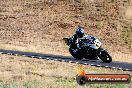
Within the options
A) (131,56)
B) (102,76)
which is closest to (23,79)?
(102,76)

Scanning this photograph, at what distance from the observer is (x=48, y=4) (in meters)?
60.5

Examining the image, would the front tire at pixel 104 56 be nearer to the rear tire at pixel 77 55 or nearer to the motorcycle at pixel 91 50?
the motorcycle at pixel 91 50

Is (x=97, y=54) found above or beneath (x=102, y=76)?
beneath

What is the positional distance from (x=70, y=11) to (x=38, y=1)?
519 cm

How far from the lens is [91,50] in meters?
30.0

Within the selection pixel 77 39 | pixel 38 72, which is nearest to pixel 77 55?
pixel 77 39

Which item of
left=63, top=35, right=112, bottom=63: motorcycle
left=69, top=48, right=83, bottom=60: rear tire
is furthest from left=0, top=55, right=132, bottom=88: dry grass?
left=63, top=35, right=112, bottom=63: motorcycle

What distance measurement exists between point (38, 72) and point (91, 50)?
16.5 ft

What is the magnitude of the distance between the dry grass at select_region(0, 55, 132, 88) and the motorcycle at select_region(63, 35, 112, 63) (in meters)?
1.16

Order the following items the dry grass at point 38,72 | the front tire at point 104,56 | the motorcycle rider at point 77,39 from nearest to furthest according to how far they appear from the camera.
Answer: the dry grass at point 38,72 → the front tire at point 104,56 → the motorcycle rider at point 77,39

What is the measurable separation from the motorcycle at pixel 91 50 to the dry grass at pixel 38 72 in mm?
1163

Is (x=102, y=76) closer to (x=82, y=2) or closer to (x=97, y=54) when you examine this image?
(x=97, y=54)

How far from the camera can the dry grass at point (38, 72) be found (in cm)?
2142

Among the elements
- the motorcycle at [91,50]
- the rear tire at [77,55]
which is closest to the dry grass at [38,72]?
the rear tire at [77,55]
